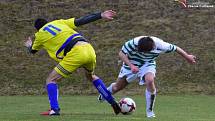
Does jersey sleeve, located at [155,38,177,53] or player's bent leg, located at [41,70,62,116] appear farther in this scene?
jersey sleeve, located at [155,38,177,53]

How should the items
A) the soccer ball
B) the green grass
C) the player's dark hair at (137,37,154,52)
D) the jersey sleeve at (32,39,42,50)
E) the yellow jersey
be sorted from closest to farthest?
1. the green grass
2. the player's dark hair at (137,37,154,52)
3. the yellow jersey
4. the jersey sleeve at (32,39,42,50)
5. the soccer ball

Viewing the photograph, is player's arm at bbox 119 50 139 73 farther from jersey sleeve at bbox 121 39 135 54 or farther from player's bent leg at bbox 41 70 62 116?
player's bent leg at bbox 41 70 62 116

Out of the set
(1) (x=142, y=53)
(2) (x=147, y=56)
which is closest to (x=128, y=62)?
(1) (x=142, y=53)

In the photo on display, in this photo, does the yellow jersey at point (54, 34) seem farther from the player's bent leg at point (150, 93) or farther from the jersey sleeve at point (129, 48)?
the player's bent leg at point (150, 93)

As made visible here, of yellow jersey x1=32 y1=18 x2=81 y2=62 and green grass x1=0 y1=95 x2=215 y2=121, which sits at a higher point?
yellow jersey x1=32 y1=18 x2=81 y2=62

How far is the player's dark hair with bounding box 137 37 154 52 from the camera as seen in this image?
11.4m

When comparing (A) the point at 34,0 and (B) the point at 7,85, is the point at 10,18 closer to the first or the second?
(A) the point at 34,0

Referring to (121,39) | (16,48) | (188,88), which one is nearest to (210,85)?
(188,88)

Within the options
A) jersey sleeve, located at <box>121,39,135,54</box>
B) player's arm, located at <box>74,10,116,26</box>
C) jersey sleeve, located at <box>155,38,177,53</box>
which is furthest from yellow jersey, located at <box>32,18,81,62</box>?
jersey sleeve, located at <box>155,38,177,53</box>

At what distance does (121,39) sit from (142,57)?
49.8 ft

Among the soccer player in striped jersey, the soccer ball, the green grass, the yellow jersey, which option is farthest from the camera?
the soccer ball

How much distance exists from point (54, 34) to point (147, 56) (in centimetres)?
187

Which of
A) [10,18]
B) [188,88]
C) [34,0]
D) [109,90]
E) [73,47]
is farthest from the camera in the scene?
[34,0]

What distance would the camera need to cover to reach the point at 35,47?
1221cm
